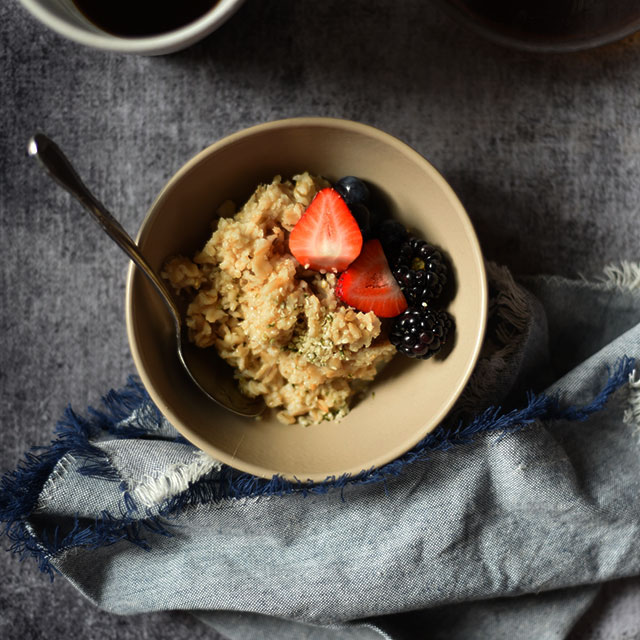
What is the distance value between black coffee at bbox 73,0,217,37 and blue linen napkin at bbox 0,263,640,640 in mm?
684

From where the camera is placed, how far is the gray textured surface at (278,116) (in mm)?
1445

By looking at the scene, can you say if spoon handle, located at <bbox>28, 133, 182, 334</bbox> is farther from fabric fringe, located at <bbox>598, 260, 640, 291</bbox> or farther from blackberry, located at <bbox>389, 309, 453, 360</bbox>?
fabric fringe, located at <bbox>598, 260, 640, 291</bbox>

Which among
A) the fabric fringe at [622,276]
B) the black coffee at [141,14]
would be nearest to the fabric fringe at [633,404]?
the fabric fringe at [622,276]

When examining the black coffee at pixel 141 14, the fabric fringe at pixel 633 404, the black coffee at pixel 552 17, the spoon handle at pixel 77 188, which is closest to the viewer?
the spoon handle at pixel 77 188

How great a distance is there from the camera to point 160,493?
134cm

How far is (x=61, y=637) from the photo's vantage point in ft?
4.94

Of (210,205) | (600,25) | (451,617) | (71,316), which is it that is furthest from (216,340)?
(600,25)

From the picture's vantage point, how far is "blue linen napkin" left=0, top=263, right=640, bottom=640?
53.2 inches

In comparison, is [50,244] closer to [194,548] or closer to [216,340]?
[216,340]

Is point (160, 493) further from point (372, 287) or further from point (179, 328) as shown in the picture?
point (372, 287)

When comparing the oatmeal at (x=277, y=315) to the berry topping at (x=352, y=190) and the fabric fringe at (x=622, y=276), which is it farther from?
the fabric fringe at (x=622, y=276)

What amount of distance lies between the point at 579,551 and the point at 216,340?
835 millimetres

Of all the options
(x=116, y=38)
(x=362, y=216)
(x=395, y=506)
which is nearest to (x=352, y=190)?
(x=362, y=216)

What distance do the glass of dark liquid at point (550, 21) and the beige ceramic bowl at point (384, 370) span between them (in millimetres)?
352
